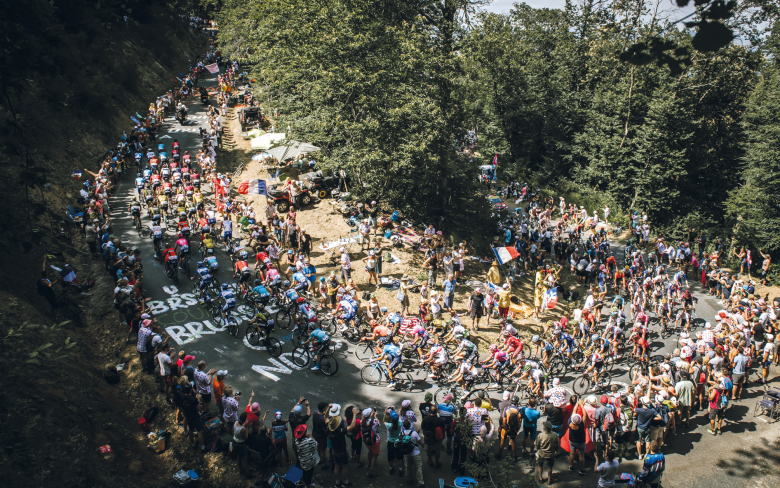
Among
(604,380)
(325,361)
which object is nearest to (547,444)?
(604,380)

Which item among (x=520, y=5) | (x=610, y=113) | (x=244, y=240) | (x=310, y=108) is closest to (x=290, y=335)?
(x=244, y=240)

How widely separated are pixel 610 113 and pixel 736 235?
52.6 ft

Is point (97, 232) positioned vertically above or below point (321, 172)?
below

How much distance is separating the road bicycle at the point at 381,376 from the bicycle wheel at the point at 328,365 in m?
0.83

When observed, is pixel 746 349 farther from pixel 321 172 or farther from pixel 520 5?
pixel 520 5

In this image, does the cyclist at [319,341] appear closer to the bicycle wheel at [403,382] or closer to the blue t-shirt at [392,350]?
the blue t-shirt at [392,350]

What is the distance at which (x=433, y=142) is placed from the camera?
23.9 m

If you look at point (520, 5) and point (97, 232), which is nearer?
point (97, 232)

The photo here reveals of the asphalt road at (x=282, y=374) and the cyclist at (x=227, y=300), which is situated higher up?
the cyclist at (x=227, y=300)

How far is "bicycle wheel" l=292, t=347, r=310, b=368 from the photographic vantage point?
14.0m

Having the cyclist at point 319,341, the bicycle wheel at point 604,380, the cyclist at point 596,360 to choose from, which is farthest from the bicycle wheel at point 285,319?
the bicycle wheel at point 604,380

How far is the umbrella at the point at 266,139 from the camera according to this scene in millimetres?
29328

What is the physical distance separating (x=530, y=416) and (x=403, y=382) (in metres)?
4.02

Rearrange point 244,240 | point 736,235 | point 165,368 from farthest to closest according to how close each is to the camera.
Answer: point 736,235 < point 244,240 < point 165,368
